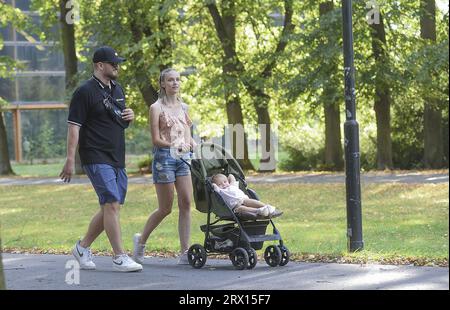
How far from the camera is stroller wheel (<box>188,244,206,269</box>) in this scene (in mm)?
9852

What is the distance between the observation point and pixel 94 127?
31.3ft

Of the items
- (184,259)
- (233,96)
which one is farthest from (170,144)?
(233,96)

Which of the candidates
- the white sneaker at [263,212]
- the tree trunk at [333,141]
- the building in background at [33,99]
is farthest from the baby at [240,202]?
the building in background at [33,99]

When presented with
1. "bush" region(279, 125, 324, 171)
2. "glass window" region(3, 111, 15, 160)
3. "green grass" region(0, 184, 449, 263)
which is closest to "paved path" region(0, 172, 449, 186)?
"green grass" region(0, 184, 449, 263)

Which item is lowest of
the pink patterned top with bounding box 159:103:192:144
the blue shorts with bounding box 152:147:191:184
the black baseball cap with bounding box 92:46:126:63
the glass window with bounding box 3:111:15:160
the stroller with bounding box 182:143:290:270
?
the stroller with bounding box 182:143:290:270

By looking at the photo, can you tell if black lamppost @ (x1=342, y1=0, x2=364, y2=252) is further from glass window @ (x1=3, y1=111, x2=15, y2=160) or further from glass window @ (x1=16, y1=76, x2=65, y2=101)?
glass window @ (x1=3, y1=111, x2=15, y2=160)

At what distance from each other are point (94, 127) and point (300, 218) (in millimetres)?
8975

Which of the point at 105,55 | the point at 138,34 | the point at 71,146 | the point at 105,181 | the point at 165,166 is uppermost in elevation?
the point at 138,34

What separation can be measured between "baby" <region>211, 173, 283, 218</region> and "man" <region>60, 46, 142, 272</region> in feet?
3.24

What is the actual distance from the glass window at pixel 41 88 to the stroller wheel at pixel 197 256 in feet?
164

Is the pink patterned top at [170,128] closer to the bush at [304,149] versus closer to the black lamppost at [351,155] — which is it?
the black lamppost at [351,155]

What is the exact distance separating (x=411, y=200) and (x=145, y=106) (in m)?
17.7

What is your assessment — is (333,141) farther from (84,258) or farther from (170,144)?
(84,258)
